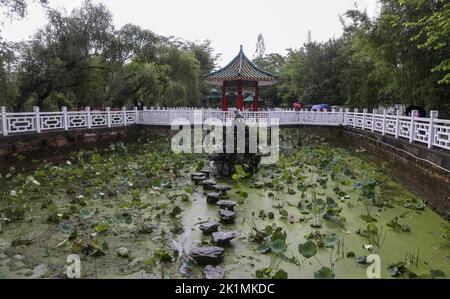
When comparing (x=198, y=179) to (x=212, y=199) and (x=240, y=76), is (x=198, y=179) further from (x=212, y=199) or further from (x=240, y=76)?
(x=240, y=76)

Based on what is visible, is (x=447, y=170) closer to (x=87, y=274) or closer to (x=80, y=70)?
(x=87, y=274)

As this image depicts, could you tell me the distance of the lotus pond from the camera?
444 centimetres

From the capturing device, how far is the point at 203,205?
726 cm

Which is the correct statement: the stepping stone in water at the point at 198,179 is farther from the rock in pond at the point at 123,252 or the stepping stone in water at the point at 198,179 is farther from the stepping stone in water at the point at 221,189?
the rock in pond at the point at 123,252

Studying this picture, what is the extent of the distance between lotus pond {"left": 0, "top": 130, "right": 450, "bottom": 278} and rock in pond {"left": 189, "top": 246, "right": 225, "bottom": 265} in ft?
0.32

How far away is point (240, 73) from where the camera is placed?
1520 cm

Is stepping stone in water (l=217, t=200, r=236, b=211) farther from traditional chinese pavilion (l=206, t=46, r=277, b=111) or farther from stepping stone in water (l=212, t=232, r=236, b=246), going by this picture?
traditional chinese pavilion (l=206, t=46, r=277, b=111)

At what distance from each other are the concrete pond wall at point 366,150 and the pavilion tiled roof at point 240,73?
4.64m

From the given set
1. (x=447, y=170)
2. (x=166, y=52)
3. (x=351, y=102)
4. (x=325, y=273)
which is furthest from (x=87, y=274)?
(x=166, y=52)

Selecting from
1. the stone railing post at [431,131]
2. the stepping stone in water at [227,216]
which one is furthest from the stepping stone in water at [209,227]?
the stone railing post at [431,131]

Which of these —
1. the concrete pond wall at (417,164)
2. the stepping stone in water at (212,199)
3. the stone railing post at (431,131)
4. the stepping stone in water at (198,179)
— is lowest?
the stepping stone in water at (212,199)
